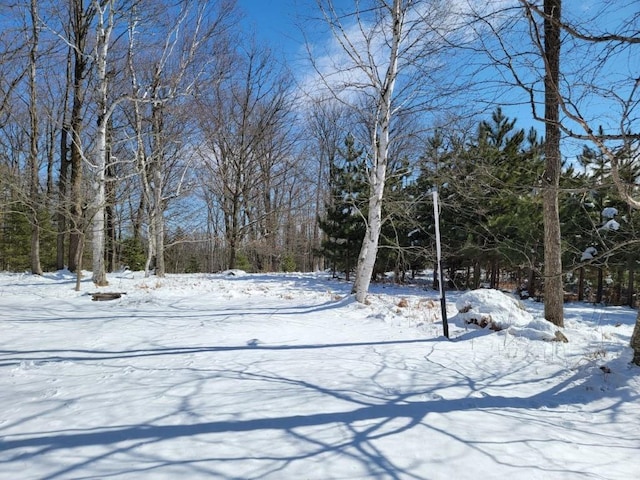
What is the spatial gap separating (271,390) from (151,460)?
Result: 3.97 feet

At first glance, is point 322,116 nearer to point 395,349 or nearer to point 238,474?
point 395,349

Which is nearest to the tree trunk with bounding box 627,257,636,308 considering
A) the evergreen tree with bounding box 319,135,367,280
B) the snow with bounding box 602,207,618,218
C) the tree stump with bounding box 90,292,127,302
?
the snow with bounding box 602,207,618,218

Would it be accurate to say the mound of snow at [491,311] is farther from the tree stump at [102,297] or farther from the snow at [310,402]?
the tree stump at [102,297]

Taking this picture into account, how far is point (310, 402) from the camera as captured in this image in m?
2.97

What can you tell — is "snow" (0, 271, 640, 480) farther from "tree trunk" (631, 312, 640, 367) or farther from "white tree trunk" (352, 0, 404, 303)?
"white tree trunk" (352, 0, 404, 303)

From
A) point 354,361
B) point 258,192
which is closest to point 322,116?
point 258,192

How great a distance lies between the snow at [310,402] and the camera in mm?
2178

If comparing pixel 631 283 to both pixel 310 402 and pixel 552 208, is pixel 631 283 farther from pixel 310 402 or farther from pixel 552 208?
pixel 310 402

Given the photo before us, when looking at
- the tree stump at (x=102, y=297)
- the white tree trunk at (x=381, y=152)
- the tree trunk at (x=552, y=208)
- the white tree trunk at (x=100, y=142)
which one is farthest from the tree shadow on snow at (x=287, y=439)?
the white tree trunk at (x=100, y=142)

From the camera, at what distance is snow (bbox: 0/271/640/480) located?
2178 mm

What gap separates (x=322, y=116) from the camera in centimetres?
2447

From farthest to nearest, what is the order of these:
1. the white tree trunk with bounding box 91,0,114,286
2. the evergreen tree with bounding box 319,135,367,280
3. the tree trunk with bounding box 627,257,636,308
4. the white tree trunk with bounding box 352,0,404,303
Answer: the evergreen tree with bounding box 319,135,367,280, the tree trunk with bounding box 627,257,636,308, the white tree trunk with bounding box 91,0,114,286, the white tree trunk with bounding box 352,0,404,303

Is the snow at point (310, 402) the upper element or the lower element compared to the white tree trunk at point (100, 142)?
lower

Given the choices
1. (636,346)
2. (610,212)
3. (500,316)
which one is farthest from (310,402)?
(610,212)
